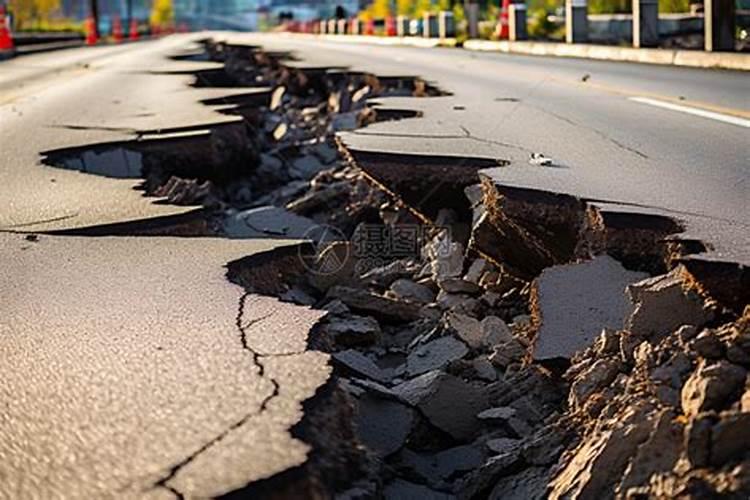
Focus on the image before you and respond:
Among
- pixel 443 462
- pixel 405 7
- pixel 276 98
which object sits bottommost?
pixel 443 462

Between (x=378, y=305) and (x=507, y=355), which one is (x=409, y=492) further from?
(x=378, y=305)

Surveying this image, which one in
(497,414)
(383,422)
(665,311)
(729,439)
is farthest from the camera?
(497,414)

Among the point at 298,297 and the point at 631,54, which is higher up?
the point at 631,54

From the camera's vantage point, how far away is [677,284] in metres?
3.43

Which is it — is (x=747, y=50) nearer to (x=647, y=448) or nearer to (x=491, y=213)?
(x=491, y=213)

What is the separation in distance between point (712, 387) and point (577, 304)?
140cm

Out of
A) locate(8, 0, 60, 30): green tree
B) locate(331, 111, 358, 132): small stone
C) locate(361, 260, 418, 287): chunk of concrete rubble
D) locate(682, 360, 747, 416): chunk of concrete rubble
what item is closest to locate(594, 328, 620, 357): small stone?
locate(682, 360, 747, 416): chunk of concrete rubble

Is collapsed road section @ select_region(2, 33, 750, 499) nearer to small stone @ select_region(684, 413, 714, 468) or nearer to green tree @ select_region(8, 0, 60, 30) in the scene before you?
small stone @ select_region(684, 413, 714, 468)

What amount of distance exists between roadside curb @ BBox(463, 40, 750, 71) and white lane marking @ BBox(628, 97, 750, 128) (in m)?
4.58

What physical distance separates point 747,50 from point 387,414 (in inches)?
566

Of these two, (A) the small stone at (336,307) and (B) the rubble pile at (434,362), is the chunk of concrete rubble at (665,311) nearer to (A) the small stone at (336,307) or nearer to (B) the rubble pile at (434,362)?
(B) the rubble pile at (434,362)

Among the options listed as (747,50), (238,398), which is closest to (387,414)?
(238,398)

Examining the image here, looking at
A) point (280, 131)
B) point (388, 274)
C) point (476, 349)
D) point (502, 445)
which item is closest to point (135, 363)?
point (502, 445)

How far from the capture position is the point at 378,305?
495 centimetres
